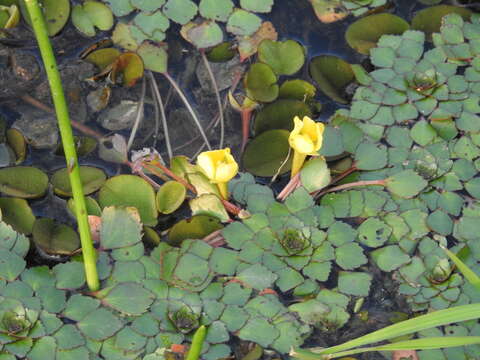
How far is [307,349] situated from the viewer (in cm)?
162

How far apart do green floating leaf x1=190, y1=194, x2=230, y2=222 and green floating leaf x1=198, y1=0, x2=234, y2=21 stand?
0.68 meters

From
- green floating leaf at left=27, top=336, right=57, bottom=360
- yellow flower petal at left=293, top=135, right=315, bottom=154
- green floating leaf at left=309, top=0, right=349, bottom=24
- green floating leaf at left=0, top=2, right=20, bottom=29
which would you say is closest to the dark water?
green floating leaf at left=309, top=0, right=349, bottom=24

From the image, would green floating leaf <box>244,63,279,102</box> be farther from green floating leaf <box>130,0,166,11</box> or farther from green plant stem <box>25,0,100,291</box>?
green plant stem <box>25,0,100,291</box>

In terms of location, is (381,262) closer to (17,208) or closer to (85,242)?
(85,242)

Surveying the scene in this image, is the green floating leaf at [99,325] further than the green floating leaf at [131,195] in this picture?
No

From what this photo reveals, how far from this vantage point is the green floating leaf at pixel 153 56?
2.01 metres

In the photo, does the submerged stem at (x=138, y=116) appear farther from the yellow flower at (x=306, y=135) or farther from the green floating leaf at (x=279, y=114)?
the yellow flower at (x=306, y=135)

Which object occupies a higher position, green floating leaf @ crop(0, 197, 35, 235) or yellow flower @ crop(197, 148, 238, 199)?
yellow flower @ crop(197, 148, 238, 199)

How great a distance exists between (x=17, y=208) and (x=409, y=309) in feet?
3.61

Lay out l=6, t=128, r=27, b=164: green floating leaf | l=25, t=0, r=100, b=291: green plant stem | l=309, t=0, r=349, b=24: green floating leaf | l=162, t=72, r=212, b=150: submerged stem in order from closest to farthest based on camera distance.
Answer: l=25, t=0, r=100, b=291: green plant stem, l=6, t=128, r=27, b=164: green floating leaf, l=162, t=72, r=212, b=150: submerged stem, l=309, t=0, r=349, b=24: green floating leaf

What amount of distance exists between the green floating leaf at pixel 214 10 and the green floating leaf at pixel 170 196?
2.11 ft

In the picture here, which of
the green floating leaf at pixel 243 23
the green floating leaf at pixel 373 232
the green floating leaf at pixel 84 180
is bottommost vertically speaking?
the green floating leaf at pixel 373 232

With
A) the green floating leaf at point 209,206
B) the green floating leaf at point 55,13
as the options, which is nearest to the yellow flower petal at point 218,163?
the green floating leaf at point 209,206

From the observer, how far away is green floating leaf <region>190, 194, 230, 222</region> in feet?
5.73
